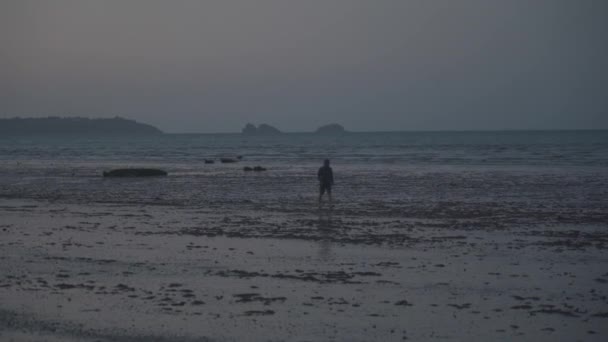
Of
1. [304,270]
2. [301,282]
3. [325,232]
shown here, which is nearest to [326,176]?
[325,232]

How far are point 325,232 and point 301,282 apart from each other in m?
6.13

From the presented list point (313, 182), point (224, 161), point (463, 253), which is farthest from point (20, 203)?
point (224, 161)

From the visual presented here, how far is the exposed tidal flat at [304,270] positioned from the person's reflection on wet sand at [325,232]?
0.19 feet

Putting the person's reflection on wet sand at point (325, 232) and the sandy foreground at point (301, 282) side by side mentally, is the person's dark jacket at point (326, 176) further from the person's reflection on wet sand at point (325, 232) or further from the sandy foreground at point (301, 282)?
the sandy foreground at point (301, 282)

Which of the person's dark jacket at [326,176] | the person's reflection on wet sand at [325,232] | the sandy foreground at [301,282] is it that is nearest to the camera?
the sandy foreground at [301,282]

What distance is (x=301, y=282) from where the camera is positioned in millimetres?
11641

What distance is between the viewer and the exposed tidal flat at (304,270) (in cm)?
909

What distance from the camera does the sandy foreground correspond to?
8969 mm

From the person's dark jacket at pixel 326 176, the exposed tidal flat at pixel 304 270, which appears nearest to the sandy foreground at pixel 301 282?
the exposed tidal flat at pixel 304 270

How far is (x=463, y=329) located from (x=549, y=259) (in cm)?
569

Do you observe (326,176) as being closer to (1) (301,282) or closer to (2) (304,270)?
(2) (304,270)

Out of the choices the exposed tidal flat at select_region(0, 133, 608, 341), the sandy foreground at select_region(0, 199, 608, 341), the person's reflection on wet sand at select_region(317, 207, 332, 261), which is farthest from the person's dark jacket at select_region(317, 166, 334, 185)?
the sandy foreground at select_region(0, 199, 608, 341)

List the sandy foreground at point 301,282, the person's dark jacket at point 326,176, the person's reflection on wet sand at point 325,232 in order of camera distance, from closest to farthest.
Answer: the sandy foreground at point 301,282
the person's reflection on wet sand at point 325,232
the person's dark jacket at point 326,176

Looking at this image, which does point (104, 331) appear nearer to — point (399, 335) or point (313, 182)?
point (399, 335)
